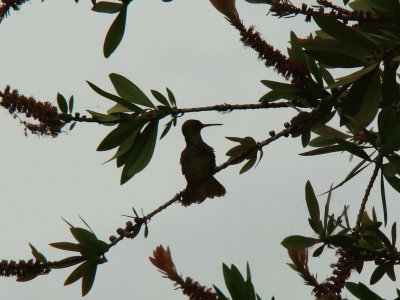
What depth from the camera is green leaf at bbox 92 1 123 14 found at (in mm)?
2795

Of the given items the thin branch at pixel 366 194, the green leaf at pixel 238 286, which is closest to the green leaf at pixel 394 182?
the thin branch at pixel 366 194

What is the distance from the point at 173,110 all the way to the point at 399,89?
83cm

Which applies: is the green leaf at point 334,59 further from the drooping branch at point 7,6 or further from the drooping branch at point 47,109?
the drooping branch at point 7,6

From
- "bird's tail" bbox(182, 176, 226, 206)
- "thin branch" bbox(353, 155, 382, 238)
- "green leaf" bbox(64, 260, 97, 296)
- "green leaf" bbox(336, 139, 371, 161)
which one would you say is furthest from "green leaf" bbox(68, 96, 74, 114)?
"thin branch" bbox(353, 155, 382, 238)

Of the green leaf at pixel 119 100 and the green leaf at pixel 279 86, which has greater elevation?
the green leaf at pixel 119 100

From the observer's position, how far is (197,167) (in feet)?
13.0

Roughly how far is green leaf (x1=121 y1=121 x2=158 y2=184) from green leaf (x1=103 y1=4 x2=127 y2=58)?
1.16 ft

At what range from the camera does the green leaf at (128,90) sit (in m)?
3.05

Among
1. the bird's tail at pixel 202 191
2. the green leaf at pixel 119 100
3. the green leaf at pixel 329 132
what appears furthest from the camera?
the bird's tail at pixel 202 191

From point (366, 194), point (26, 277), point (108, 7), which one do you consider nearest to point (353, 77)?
point (366, 194)

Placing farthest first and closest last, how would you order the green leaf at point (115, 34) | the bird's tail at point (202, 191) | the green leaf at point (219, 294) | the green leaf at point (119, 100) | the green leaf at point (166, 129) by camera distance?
the bird's tail at point (202, 191) → the green leaf at point (166, 129) → the green leaf at point (119, 100) → the green leaf at point (115, 34) → the green leaf at point (219, 294)

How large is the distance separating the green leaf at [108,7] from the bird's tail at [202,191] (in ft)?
2.59

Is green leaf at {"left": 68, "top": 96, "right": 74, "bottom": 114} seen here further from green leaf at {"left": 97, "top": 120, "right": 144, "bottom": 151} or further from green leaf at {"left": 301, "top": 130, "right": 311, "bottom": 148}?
green leaf at {"left": 301, "top": 130, "right": 311, "bottom": 148}

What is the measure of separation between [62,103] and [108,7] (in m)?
0.38
